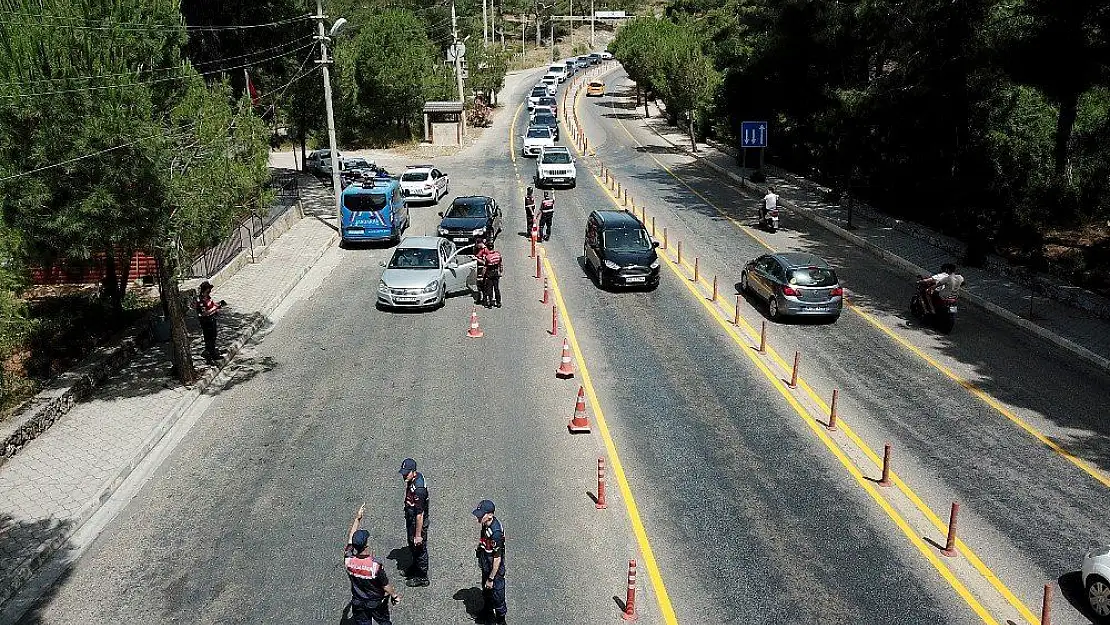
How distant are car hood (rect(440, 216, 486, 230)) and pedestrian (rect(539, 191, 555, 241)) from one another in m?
2.17

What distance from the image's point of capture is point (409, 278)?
23.8 metres

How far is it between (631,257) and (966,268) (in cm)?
1072

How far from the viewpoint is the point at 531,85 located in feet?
347

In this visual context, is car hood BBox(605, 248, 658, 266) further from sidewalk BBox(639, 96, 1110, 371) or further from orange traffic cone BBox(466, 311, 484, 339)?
sidewalk BBox(639, 96, 1110, 371)

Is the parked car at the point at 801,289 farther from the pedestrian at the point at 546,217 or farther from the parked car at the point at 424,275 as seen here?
the pedestrian at the point at 546,217

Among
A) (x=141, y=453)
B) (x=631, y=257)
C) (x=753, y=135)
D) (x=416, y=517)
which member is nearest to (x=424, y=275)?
(x=631, y=257)

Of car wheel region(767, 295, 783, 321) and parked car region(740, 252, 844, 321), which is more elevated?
parked car region(740, 252, 844, 321)

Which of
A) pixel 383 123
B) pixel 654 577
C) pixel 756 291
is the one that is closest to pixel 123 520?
pixel 654 577

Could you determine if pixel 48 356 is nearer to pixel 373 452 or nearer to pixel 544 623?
pixel 373 452

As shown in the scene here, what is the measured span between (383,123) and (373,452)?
50836mm

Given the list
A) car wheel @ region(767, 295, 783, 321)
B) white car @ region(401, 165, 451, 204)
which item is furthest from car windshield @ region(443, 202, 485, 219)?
car wheel @ region(767, 295, 783, 321)

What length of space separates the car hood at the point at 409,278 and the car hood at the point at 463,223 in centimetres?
631

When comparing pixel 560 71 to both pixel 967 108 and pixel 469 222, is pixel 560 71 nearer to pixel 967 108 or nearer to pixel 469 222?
pixel 469 222

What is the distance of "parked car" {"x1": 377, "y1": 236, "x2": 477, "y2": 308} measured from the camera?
2353cm
